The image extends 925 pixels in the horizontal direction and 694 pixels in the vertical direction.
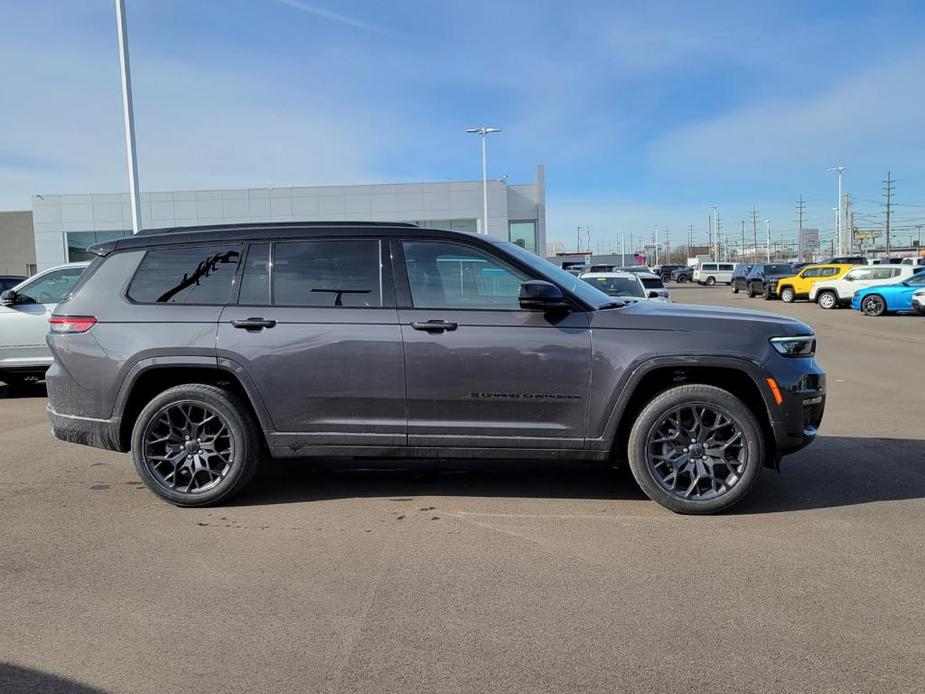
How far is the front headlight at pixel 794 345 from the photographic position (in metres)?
4.88

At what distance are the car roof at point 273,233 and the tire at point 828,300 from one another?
89.4 ft

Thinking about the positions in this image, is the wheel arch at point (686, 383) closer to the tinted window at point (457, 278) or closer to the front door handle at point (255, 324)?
the tinted window at point (457, 278)

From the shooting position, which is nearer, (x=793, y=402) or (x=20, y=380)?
(x=793, y=402)

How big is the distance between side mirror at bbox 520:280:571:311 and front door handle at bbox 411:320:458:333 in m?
0.49

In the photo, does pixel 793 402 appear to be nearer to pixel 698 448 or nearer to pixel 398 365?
pixel 698 448

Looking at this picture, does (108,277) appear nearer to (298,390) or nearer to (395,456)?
(298,390)

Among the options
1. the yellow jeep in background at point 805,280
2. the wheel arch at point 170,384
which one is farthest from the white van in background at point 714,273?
the wheel arch at point 170,384

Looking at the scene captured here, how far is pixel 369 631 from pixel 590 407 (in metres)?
2.14

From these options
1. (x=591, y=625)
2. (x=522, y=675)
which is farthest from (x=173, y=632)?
(x=591, y=625)

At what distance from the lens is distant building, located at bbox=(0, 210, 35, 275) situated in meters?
56.6

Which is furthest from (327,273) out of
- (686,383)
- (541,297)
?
(686,383)

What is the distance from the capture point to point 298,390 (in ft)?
16.6

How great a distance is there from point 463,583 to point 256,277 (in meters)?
2.60

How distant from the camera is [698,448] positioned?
16.1 feet
